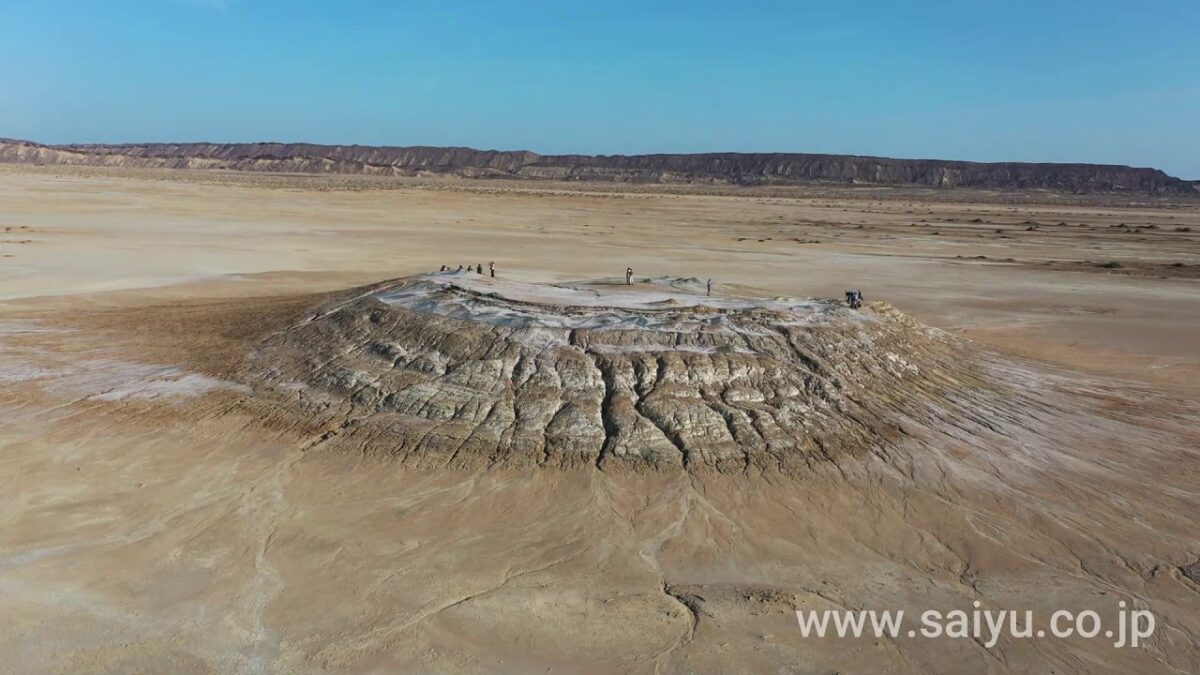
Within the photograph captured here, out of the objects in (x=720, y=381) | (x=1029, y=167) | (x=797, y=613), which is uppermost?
(x=1029, y=167)

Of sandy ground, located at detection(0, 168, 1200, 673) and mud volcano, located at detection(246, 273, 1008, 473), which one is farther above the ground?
mud volcano, located at detection(246, 273, 1008, 473)

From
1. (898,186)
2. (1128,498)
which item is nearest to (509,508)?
(1128,498)

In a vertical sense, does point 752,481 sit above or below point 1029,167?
below


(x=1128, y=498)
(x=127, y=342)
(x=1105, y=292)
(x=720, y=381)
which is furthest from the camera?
(x=1105, y=292)

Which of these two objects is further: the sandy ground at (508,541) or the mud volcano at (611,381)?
the mud volcano at (611,381)

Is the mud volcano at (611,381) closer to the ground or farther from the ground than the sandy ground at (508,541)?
farther from the ground

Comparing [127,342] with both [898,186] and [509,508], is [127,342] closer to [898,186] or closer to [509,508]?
[509,508]

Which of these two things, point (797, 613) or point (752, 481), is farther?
point (752, 481)

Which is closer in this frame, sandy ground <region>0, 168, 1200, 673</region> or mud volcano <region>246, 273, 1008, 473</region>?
sandy ground <region>0, 168, 1200, 673</region>
